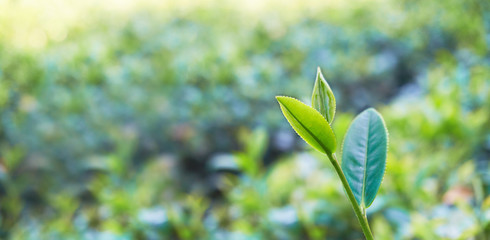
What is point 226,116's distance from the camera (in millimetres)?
2734

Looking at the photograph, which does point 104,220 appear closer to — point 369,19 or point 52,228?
point 52,228

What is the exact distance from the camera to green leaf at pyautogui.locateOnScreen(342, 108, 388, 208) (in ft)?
1.77

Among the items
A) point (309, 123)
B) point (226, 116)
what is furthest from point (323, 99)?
point (226, 116)

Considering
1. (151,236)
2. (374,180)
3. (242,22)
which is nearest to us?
(374,180)

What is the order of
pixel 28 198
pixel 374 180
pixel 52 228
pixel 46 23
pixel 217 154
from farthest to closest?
pixel 46 23 < pixel 217 154 < pixel 28 198 < pixel 52 228 < pixel 374 180

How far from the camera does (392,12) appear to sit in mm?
4297

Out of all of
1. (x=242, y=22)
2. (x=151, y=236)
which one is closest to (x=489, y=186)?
(x=151, y=236)

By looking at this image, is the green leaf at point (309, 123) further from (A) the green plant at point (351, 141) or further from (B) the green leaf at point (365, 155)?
(B) the green leaf at point (365, 155)

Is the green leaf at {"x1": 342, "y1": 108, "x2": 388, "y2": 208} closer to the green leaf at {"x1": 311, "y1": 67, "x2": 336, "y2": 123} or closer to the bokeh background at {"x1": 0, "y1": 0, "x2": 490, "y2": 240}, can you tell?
the green leaf at {"x1": 311, "y1": 67, "x2": 336, "y2": 123}

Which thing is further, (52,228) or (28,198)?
(28,198)

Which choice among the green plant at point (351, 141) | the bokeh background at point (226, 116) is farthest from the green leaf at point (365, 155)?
the bokeh background at point (226, 116)

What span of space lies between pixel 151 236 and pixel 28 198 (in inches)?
48.2

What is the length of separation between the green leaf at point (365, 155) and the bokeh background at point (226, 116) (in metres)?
0.52

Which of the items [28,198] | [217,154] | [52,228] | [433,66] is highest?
[433,66]
